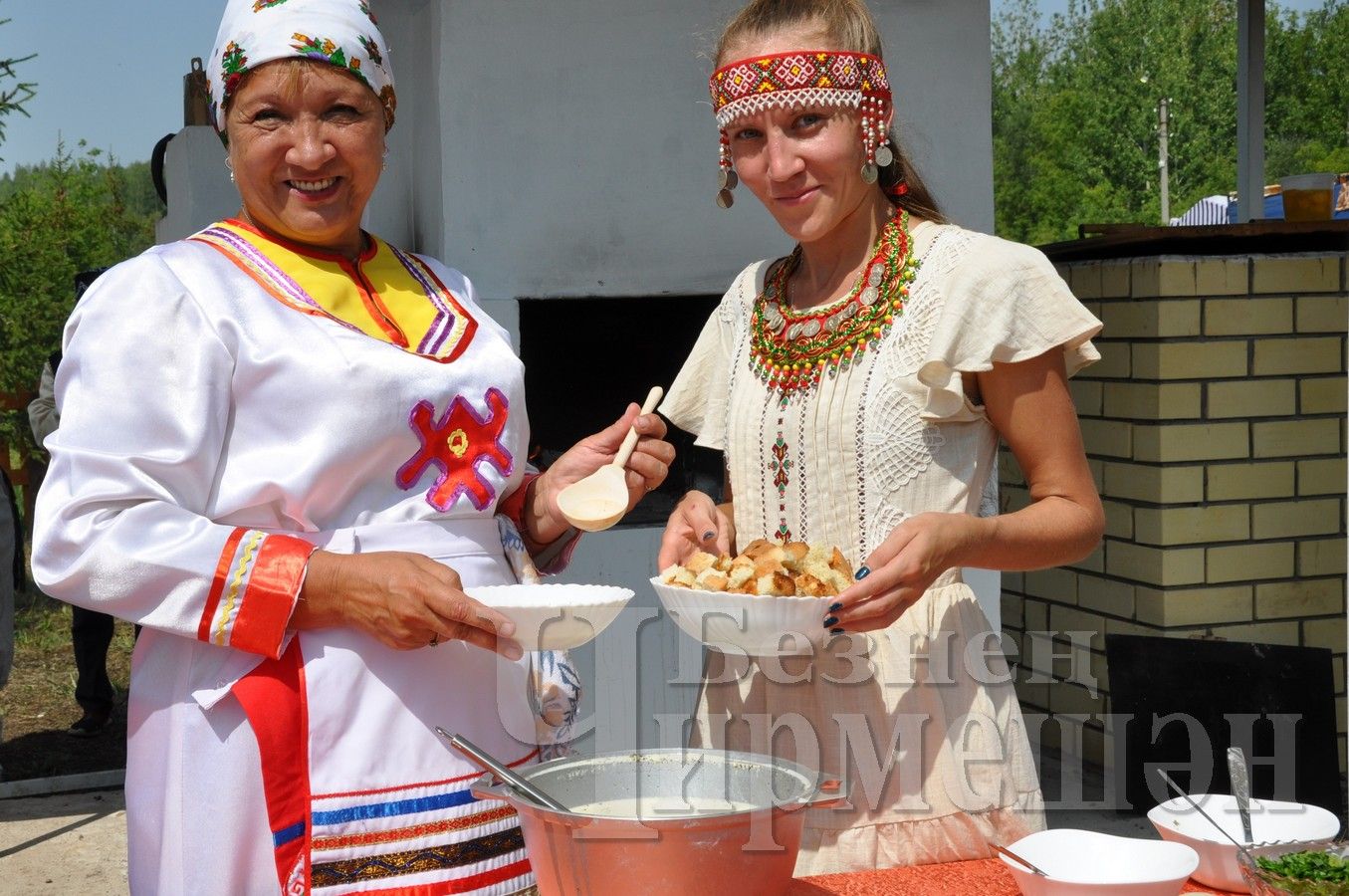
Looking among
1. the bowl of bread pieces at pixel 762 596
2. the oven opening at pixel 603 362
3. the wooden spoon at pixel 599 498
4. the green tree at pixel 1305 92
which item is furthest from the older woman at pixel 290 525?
the green tree at pixel 1305 92

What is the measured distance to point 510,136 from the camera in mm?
3730

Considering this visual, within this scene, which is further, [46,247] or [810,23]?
[46,247]

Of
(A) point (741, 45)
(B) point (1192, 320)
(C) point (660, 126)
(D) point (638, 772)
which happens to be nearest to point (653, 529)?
(C) point (660, 126)

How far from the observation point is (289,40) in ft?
6.05

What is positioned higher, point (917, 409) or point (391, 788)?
point (917, 409)

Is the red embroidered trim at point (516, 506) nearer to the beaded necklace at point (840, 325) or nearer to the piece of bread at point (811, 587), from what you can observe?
the beaded necklace at point (840, 325)

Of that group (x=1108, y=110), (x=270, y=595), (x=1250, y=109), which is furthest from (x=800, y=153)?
(x=1108, y=110)

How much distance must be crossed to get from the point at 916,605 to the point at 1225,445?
2830 mm

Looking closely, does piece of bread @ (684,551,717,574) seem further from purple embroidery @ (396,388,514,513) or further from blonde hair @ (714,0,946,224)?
blonde hair @ (714,0,946,224)

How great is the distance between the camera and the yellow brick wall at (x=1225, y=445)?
4.36 metres

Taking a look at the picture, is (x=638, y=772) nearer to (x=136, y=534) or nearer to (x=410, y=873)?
(x=410, y=873)

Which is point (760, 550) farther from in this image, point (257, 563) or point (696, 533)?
point (257, 563)

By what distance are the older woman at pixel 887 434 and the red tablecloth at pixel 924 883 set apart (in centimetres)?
17

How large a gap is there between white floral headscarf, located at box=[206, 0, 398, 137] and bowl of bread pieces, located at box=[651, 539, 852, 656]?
85cm
